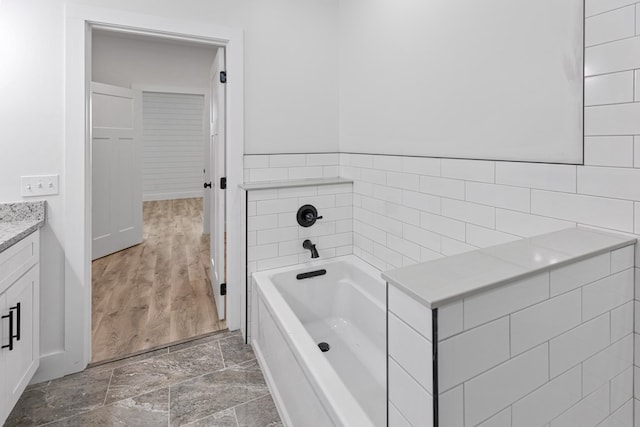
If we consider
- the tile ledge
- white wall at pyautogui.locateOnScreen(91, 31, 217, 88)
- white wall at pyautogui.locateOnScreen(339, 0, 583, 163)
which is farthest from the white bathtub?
white wall at pyautogui.locateOnScreen(91, 31, 217, 88)

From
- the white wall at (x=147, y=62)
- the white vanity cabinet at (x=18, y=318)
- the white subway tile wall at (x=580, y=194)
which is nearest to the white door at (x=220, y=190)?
the white vanity cabinet at (x=18, y=318)

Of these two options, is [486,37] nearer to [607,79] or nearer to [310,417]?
[607,79]

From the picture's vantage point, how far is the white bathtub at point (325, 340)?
1.34m

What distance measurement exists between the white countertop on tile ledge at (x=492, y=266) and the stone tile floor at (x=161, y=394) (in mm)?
1307

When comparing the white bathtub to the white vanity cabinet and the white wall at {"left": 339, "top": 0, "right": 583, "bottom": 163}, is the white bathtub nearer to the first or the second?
the white wall at {"left": 339, "top": 0, "right": 583, "bottom": 163}

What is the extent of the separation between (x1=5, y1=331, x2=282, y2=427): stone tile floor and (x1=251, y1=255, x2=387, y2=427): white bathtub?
0.14 m

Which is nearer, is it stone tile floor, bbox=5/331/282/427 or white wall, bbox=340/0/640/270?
white wall, bbox=340/0/640/270

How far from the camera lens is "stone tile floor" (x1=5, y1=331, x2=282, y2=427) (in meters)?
1.75

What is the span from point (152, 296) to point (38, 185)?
1.58 m

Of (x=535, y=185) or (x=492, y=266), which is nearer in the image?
(x=492, y=266)

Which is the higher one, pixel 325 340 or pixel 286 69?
pixel 286 69

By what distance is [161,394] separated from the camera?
1.93 meters

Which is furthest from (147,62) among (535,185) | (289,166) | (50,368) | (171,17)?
(535,185)

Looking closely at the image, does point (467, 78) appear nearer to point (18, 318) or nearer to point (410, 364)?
point (410, 364)
